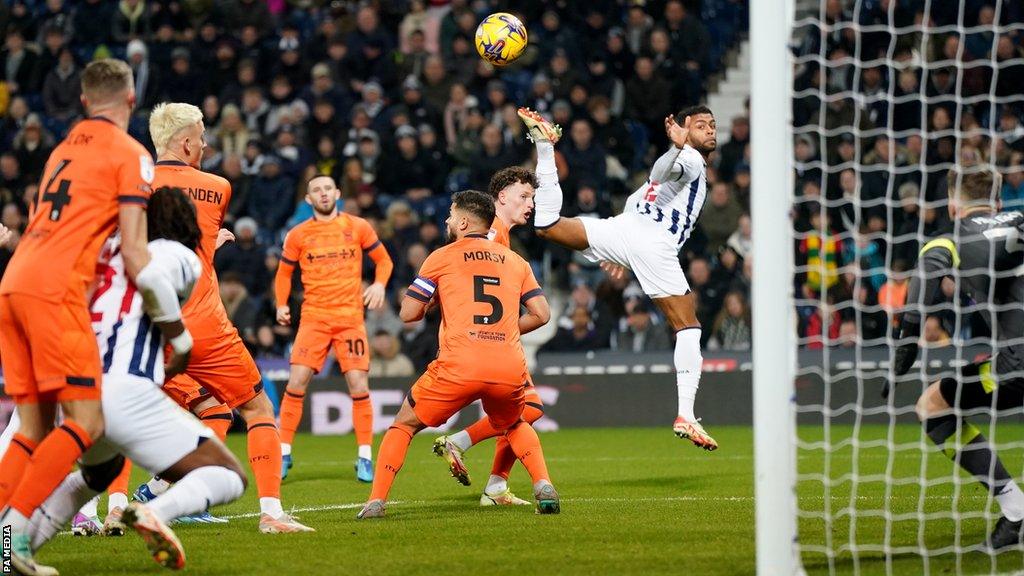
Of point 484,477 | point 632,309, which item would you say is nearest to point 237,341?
point 484,477

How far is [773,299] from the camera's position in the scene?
17.2 feet

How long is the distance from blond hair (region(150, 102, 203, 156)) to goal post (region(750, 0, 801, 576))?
11.4 feet

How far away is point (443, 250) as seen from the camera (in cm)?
798

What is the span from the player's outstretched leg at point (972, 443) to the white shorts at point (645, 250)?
3.27 metres

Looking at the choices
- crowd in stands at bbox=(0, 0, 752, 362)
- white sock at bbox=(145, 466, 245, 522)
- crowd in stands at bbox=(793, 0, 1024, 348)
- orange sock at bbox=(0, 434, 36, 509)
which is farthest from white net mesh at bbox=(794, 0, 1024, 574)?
orange sock at bbox=(0, 434, 36, 509)

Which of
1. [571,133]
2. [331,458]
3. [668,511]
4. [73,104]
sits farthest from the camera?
[73,104]

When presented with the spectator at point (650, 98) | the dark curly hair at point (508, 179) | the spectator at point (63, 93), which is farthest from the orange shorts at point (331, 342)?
the spectator at point (63, 93)

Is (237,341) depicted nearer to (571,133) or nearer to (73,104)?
(571,133)

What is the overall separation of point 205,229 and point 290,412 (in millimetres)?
3942

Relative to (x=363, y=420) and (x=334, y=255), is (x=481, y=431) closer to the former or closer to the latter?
(x=363, y=420)

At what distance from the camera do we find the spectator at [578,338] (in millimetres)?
16438

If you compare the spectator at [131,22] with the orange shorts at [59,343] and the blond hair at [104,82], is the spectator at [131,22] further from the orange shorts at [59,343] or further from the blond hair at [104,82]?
the orange shorts at [59,343]

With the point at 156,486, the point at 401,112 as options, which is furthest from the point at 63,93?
the point at 156,486

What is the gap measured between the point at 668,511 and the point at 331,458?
5.41 m
